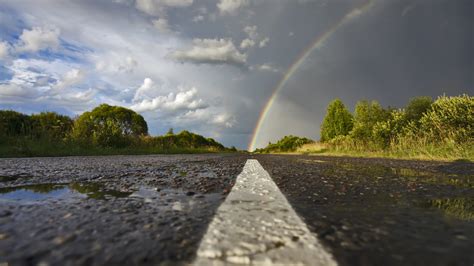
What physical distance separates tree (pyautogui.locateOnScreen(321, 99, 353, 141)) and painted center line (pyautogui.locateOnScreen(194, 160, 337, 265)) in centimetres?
5010

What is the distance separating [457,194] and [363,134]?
20.7 metres

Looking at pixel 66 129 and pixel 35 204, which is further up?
pixel 66 129

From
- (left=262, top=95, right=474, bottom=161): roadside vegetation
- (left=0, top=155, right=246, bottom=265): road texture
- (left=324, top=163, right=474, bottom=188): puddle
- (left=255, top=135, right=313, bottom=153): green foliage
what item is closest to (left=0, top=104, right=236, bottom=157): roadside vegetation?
(left=0, top=155, right=246, bottom=265): road texture

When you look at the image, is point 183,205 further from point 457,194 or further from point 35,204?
point 457,194

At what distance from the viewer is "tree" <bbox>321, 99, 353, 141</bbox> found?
1950 inches

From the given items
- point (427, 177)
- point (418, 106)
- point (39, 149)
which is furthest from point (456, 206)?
point (418, 106)

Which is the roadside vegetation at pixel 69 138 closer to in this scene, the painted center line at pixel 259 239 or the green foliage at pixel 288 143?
the painted center line at pixel 259 239

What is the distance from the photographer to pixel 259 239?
3.68 feet

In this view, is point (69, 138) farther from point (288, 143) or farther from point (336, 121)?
point (288, 143)

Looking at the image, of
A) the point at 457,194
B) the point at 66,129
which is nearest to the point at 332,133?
the point at 66,129

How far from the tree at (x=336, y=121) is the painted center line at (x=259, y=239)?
164 ft

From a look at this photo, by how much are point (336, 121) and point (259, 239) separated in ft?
174

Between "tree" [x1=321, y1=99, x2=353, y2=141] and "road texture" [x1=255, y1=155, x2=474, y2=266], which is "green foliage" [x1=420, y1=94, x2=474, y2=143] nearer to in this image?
"road texture" [x1=255, y1=155, x2=474, y2=266]

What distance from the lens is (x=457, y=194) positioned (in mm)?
2635
